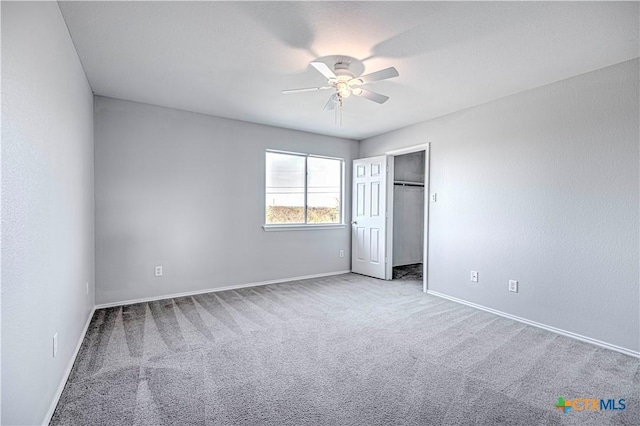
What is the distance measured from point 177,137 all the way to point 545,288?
15.0ft

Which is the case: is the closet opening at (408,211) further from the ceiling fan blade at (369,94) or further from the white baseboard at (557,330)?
the ceiling fan blade at (369,94)

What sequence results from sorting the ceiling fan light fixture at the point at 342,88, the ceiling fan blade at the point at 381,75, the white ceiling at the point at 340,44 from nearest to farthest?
the white ceiling at the point at 340,44 → the ceiling fan blade at the point at 381,75 → the ceiling fan light fixture at the point at 342,88

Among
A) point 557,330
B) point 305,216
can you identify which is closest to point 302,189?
point 305,216

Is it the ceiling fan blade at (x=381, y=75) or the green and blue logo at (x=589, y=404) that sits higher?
the ceiling fan blade at (x=381, y=75)

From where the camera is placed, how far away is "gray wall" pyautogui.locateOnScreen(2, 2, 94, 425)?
4.22ft

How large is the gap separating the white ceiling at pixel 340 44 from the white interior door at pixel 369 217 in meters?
1.80

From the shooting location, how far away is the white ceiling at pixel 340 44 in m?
2.03

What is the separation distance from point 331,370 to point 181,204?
292 centimetres

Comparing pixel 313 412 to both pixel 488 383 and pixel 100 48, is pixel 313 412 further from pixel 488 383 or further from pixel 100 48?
pixel 100 48

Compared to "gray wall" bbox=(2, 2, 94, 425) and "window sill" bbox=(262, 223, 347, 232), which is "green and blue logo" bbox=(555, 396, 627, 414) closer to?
"gray wall" bbox=(2, 2, 94, 425)

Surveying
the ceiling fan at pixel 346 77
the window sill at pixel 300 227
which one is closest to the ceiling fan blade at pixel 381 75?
the ceiling fan at pixel 346 77

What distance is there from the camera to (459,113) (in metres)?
4.01

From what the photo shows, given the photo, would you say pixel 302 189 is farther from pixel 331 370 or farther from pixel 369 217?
pixel 331 370

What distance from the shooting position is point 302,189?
525 centimetres
